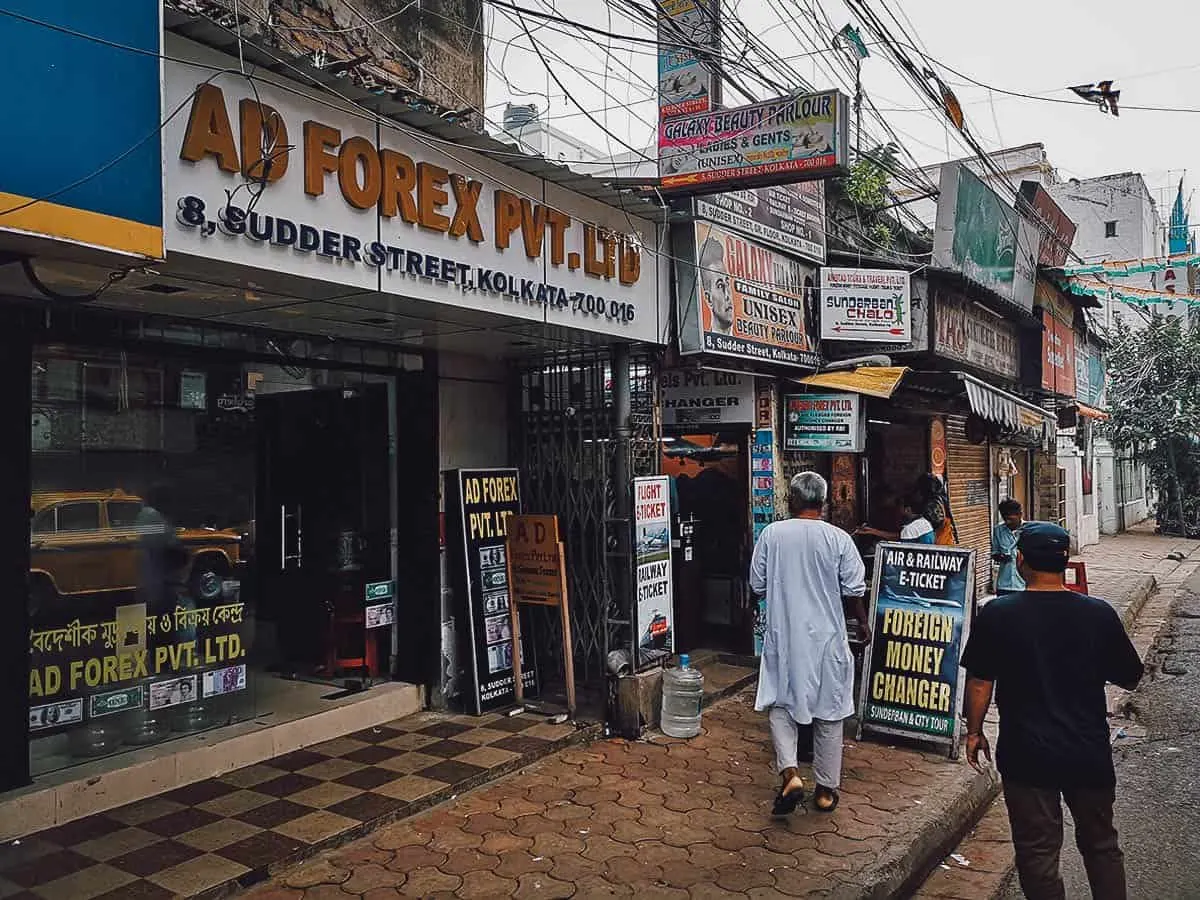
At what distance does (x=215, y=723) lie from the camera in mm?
5508

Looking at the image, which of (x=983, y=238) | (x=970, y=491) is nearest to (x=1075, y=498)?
(x=970, y=491)

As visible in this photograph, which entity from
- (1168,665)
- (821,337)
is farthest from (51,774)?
(1168,665)

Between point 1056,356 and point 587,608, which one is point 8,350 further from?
point 1056,356

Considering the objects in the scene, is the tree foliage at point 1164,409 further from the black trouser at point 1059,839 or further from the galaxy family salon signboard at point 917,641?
the black trouser at point 1059,839

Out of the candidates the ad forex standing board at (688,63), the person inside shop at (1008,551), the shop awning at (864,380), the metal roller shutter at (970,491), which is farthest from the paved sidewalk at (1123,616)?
the ad forex standing board at (688,63)

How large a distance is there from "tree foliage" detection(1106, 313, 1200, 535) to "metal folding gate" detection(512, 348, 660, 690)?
20.3 m

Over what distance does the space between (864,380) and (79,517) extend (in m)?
6.62

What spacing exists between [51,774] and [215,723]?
1.00 metres

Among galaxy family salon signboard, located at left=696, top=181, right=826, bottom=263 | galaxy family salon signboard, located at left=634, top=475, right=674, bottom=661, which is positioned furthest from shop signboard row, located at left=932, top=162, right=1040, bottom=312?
galaxy family salon signboard, located at left=634, top=475, right=674, bottom=661

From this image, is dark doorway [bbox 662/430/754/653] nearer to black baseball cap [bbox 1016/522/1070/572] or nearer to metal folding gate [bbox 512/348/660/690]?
metal folding gate [bbox 512/348/660/690]

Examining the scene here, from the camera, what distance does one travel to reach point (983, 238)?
1139cm

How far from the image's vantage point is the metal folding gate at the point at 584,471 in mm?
6613

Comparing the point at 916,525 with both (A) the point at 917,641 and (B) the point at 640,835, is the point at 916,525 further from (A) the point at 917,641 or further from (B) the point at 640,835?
(B) the point at 640,835

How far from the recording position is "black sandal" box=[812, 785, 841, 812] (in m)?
4.87
